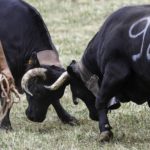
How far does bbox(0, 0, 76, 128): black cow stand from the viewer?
8.37 metres

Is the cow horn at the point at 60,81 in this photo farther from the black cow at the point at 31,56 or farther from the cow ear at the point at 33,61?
the cow ear at the point at 33,61

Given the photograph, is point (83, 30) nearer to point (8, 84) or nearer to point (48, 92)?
point (48, 92)

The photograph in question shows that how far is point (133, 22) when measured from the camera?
7.39 m

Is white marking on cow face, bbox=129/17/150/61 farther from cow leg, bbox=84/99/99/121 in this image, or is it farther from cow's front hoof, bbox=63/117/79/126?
cow's front hoof, bbox=63/117/79/126

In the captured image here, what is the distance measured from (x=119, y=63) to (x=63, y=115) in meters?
1.85

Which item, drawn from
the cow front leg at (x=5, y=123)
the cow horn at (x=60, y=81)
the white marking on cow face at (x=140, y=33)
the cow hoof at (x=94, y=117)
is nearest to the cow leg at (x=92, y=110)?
the cow hoof at (x=94, y=117)

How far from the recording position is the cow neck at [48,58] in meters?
8.40

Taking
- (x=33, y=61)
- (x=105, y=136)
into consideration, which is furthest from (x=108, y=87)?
(x=33, y=61)

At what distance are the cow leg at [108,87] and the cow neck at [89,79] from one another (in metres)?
0.28

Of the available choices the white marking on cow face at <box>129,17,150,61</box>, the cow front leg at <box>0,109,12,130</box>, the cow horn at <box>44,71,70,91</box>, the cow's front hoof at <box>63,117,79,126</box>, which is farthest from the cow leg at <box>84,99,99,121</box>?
the white marking on cow face at <box>129,17,150,61</box>

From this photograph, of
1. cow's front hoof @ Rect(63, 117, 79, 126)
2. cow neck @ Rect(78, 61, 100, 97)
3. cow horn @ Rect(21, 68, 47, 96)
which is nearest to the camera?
cow neck @ Rect(78, 61, 100, 97)

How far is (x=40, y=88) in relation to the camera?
330 inches

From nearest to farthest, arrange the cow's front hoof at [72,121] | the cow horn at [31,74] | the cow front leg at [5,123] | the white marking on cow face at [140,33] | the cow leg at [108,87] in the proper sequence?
the white marking on cow face at [140,33], the cow leg at [108,87], the cow horn at [31,74], the cow front leg at [5,123], the cow's front hoof at [72,121]

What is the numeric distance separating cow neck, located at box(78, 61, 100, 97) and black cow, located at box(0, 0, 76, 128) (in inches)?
15.3
